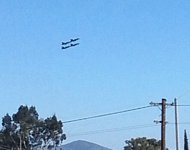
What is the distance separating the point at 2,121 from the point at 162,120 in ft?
205

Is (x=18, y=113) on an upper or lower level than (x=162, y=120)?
upper

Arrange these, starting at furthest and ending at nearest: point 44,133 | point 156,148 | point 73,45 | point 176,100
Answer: point 44,133, point 156,148, point 73,45, point 176,100

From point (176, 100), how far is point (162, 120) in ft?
14.3

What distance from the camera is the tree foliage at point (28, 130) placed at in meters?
92.0

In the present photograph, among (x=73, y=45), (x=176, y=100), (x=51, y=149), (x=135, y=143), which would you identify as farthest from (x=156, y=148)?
(x=176, y=100)

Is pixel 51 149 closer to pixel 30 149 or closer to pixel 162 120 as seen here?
pixel 30 149

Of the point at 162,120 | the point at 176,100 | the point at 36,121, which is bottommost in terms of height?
the point at 162,120

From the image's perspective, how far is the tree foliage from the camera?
302ft

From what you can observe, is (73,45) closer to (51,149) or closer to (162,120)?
(162,120)

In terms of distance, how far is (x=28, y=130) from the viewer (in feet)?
304

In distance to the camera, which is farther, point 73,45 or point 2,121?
point 2,121

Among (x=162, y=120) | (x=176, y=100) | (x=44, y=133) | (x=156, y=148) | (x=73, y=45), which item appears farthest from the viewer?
(x=44, y=133)

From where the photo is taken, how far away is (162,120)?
38.7 meters

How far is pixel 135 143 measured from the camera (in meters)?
92.9
